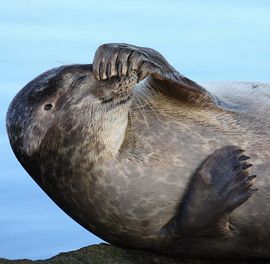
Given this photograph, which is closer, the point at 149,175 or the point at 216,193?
the point at 216,193

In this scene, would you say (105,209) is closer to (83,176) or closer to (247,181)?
(83,176)

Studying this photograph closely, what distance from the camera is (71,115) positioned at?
6121mm

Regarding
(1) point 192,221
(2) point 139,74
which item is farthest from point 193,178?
(2) point 139,74

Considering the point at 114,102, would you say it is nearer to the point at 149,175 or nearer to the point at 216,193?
the point at 149,175

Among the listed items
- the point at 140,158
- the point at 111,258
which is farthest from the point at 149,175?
the point at 111,258

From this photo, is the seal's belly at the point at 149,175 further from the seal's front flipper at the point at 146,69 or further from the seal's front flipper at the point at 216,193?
the seal's front flipper at the point at 146,69

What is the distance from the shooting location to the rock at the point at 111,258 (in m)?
6.68

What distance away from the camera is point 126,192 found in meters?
6.17

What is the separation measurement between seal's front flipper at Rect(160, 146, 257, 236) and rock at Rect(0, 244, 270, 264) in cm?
56

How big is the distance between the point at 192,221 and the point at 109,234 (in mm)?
523

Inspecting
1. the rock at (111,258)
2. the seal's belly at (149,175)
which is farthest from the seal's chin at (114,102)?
the rock at (111,258)

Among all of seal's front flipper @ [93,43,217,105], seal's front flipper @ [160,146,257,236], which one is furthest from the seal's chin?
seal's front flipper @ [160,146,257,236]

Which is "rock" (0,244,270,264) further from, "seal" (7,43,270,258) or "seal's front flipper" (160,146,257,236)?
"seal's front flipper" (160,146,257,236)

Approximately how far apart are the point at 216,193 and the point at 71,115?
878mm
